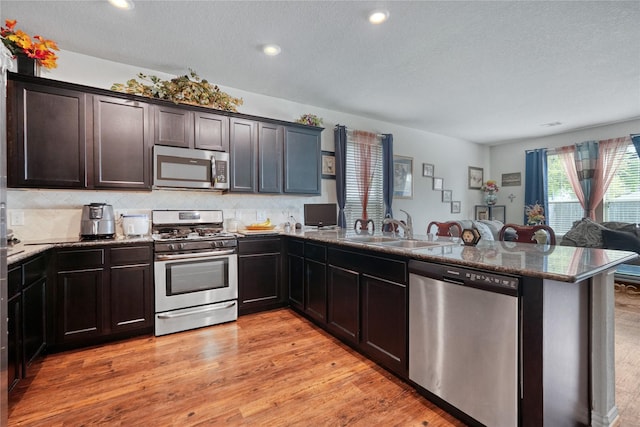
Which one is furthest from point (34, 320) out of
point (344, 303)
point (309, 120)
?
point (309, 120)

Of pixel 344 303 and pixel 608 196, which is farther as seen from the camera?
pixel 608 196

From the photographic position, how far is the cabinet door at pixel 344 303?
241 cm

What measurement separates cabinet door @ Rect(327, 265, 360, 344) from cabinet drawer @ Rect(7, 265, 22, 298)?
7.01ft

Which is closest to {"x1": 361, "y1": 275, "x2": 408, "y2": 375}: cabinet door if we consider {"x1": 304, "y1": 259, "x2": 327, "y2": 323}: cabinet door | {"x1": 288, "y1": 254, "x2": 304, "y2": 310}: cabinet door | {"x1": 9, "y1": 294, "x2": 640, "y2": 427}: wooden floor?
{"x1": 9, "y1": 294, "x2": 640, "y2": 427}: wooden floor

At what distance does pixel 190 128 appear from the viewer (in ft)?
10.7

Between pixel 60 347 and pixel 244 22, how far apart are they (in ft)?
10.1

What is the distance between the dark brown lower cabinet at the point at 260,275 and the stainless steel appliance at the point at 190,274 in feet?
0.33

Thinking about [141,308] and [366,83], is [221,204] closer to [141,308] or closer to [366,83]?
[141,308]

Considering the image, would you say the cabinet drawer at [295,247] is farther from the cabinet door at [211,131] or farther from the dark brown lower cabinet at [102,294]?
the dark brown lower cabinet at [102,294]

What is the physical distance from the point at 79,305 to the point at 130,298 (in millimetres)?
364

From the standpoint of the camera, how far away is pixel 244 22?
2.48m

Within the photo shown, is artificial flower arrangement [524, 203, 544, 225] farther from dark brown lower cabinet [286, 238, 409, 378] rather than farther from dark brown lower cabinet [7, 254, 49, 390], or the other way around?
dark brown lower cabinet [7, 254, 49, 390]

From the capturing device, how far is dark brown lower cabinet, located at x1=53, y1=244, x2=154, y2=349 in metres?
2.49

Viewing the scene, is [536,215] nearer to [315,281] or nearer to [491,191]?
[491,191]
